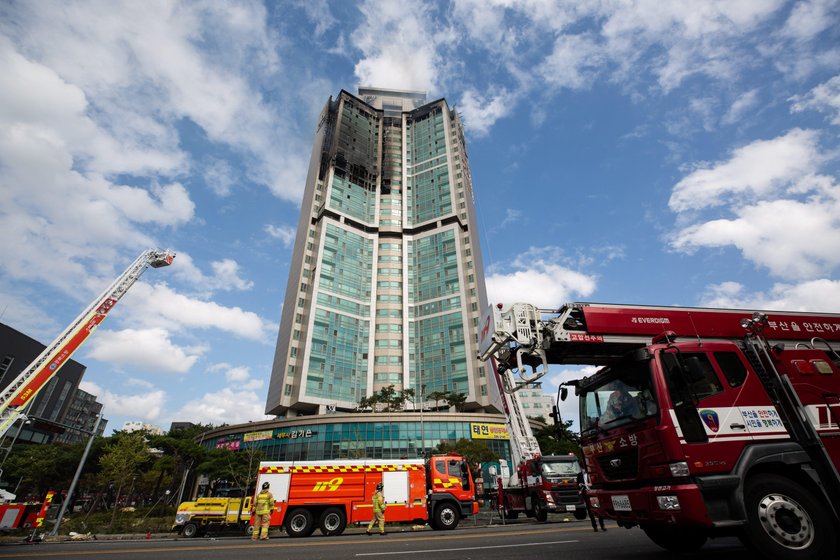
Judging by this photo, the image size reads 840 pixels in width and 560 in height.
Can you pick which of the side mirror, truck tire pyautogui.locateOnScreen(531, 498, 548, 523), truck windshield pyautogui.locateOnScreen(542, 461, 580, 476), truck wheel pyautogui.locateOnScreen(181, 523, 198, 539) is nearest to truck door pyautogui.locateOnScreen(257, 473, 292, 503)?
truck wheel pyautogui.locateOnScreen(181, 523, 198, 539)

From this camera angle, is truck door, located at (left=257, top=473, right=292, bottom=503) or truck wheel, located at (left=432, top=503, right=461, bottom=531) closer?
truck door, located at (left=257, top=473, right=292, bottom=503)

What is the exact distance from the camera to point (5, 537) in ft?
55.8

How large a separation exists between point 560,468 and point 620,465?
11.9m

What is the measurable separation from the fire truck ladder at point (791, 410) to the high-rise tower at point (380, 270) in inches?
1953

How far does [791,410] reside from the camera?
19.6ft

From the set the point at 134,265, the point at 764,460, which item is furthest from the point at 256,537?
the point at 134,265

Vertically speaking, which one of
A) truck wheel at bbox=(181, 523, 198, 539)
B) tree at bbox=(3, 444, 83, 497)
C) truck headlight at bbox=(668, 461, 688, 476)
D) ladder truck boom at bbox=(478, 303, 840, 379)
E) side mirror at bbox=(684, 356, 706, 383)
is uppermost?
tree at bbox=(3, 444, 83, 497)

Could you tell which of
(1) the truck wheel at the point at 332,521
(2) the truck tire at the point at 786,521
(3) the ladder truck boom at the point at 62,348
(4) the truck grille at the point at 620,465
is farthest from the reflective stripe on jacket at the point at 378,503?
(3) the ladder truck boom at the point at 62,348

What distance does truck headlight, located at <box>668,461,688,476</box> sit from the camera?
5.24m

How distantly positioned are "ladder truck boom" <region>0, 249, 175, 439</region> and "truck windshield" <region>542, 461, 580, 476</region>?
3736 centimetres

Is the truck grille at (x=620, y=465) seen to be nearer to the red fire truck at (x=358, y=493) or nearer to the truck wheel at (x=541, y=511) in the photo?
the red fire truck at (x=358, y=493)

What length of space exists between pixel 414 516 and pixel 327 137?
76199 mm

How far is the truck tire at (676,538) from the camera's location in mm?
6700

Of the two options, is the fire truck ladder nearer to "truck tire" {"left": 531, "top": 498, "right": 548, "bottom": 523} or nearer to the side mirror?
the side mirror
